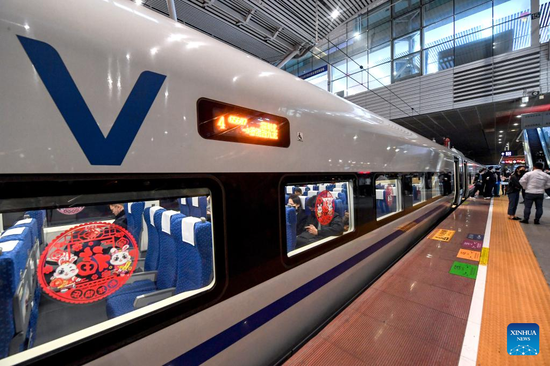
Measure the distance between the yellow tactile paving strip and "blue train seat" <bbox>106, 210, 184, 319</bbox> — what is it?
231 cm

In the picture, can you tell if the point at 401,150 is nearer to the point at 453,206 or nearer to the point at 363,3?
the point at 363,3

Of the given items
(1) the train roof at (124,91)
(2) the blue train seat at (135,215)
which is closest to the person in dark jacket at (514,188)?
(1) the train roof at (124,91)

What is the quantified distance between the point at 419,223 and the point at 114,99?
522 centimetres

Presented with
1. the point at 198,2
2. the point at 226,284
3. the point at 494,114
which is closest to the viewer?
the point at 226,284

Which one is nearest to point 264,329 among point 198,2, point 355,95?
point 198,2

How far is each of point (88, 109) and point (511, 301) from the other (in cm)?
369

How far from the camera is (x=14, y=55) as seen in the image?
77 centimetres

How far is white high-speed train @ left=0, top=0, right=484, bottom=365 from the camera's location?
83 cm

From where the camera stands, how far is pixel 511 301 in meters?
2.54

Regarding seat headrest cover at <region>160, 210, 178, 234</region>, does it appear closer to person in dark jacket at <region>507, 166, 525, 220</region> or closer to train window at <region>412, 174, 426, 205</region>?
train window at <region>412, 174, 426, 205</region>

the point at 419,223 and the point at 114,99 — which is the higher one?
the point at 114,99

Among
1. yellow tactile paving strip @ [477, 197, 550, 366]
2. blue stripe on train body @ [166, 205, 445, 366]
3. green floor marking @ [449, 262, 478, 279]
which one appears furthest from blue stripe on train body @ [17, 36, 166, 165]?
green floor marking @ [449, 262, 478, 279]

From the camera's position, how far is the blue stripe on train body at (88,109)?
2.69ft

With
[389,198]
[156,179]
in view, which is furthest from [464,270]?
[156,179]
